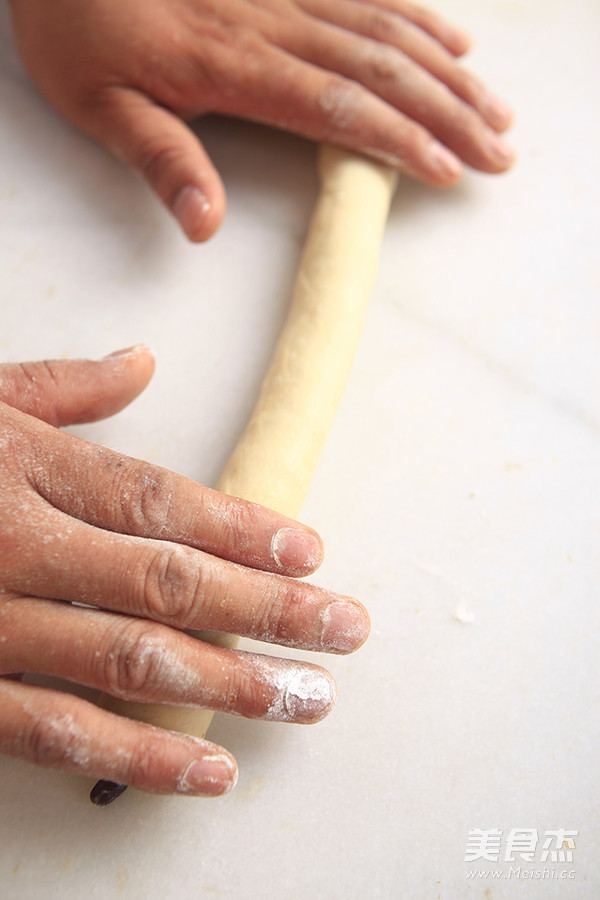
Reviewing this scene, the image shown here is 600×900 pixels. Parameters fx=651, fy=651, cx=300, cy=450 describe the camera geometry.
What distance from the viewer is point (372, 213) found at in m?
1.19

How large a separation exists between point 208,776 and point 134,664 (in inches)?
5.6

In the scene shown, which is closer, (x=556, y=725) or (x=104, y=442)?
(x=556, y=725)

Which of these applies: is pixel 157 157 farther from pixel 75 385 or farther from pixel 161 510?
pixel 161 510

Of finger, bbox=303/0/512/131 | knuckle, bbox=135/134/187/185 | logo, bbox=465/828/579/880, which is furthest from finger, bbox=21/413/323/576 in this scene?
finger, bbox=303/0/512/131

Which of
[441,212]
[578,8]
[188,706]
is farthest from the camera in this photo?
[578,8]

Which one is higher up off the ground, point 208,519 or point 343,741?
point 208,519

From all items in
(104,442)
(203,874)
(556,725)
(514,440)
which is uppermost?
(514,440)

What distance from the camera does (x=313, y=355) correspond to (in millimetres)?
1029

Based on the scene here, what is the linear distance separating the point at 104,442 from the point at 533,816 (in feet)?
2.69

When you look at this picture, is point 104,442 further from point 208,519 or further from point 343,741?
point 343,741

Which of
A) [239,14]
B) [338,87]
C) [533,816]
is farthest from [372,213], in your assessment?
[533,816]

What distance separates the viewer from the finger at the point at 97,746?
669 mm

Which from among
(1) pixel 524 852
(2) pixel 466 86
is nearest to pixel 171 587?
(1) pixel 524 852

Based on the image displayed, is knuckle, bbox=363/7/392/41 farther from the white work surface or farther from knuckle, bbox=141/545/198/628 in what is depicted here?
knuckle, bbox=141/545/198/628
